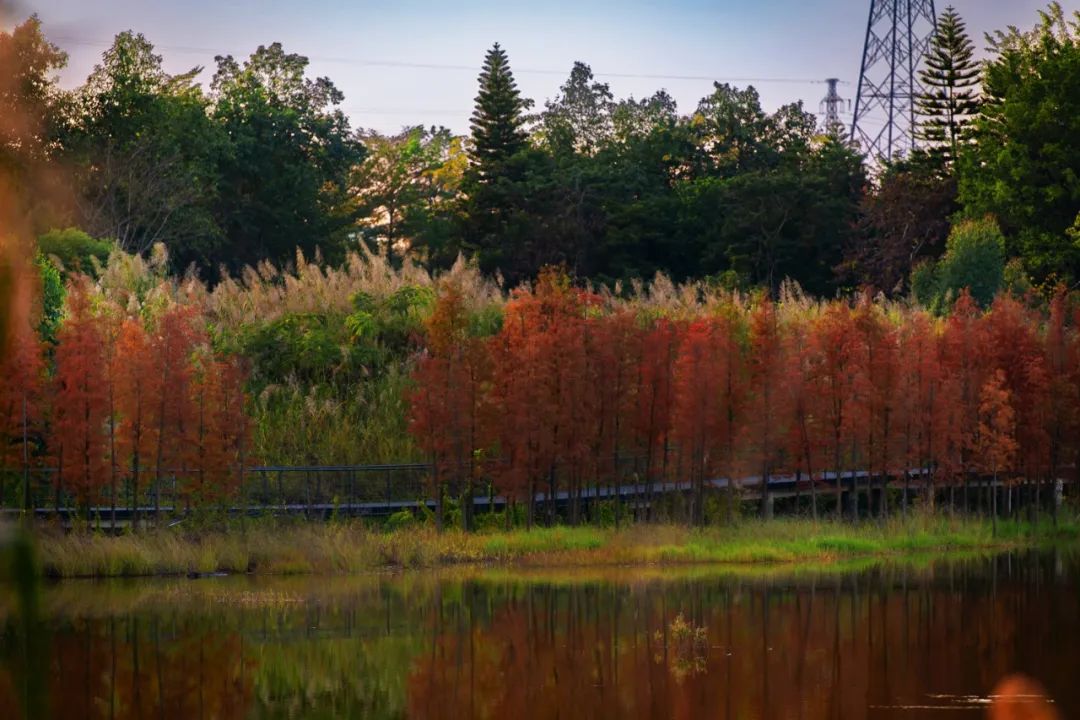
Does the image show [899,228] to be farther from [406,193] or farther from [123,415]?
[123,415]

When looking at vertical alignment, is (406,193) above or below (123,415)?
above

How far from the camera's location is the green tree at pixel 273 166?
203 feet

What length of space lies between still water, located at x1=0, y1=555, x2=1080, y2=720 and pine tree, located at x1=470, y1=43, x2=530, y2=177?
35.0m

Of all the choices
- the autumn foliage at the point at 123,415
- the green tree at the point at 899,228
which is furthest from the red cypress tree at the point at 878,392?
the green tree at the point at 899,228

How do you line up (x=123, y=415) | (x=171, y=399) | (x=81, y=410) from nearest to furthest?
1. (x=81, y=410)
2. (x=171, y=399)
3. (x=123, y=415)

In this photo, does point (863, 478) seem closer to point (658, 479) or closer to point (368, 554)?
point (658, 479)

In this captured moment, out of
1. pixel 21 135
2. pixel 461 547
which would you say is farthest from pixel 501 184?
pixel 21 135

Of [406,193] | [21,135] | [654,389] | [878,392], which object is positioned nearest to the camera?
[21,135]

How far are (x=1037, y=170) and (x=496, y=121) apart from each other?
22215 mm

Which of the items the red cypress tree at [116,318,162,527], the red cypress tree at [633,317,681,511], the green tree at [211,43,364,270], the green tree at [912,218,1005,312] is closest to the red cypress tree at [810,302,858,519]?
the red cypress tree at [633,317,681,511]

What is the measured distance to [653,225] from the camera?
62844 millimetres

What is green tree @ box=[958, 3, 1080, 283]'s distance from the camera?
5675 centimetres

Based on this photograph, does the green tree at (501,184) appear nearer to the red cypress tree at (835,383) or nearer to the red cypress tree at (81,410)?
the red cypress tree at (835,383)

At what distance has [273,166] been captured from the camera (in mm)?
63000
